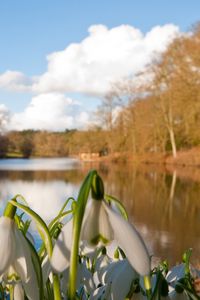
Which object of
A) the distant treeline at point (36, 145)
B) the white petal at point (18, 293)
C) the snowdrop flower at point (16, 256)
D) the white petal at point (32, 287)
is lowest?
the white petal at point (18, 293)

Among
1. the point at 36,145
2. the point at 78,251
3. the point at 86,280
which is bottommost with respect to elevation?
the point at 86,280

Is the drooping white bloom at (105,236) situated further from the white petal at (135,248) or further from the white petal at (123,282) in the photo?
the white petal at (123,282)

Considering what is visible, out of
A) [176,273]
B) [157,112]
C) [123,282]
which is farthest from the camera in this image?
[157,112]

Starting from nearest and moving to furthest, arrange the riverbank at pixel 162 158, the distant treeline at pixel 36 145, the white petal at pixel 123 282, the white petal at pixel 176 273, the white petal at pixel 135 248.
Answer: the white petal at pixel 135 248 → the white petal at pixel 123 282 → the white petal at pixel 176 273 → the riverbank at pixel 162 158 → the distant treeline at pixel 36 145

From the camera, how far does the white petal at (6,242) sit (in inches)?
18.1

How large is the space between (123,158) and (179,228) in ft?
89.2

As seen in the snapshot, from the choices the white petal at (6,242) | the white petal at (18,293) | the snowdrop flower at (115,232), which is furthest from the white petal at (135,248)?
the white petal at (18,293)

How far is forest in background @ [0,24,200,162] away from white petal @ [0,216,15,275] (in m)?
20.5

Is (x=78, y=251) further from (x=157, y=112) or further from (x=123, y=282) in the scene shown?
(x=157, y=112)

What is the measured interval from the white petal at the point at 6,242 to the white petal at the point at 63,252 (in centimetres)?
6

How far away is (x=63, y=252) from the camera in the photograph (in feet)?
1.42

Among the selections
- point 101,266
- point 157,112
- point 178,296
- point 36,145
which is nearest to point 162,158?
point 157,112

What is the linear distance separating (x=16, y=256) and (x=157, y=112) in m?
27.0

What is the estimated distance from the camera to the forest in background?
21188 millimetres
